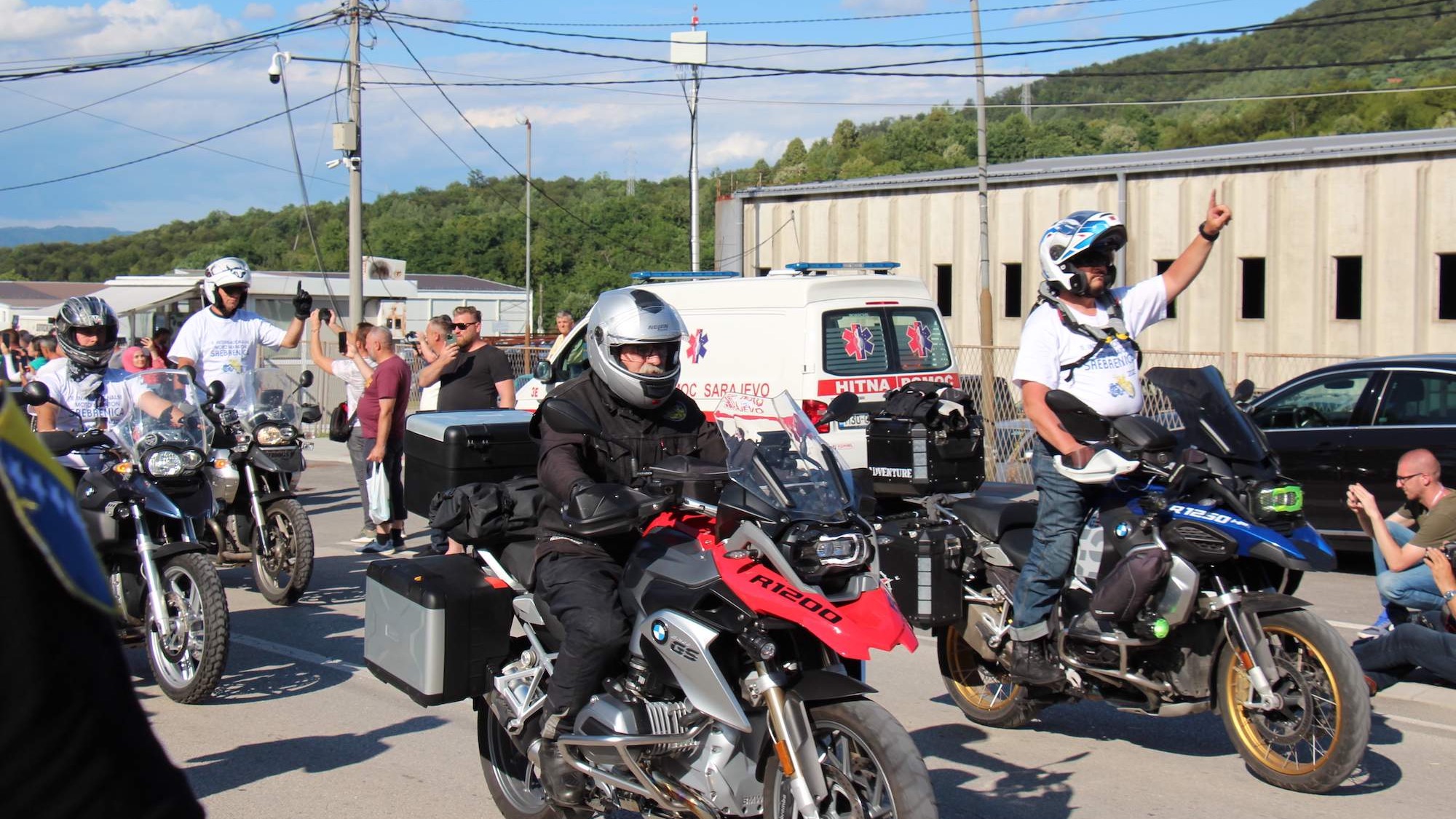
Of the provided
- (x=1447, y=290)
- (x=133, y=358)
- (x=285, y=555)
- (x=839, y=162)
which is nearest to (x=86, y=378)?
(x=285, y=555)

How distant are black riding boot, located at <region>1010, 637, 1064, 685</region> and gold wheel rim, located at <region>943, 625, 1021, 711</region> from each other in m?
0.41

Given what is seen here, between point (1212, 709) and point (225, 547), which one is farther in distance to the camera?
point (225, 547)

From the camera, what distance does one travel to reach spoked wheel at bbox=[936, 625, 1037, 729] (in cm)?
611

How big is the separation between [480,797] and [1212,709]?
290cm

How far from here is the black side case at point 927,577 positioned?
19.3 ft

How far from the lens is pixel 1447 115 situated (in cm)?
4719

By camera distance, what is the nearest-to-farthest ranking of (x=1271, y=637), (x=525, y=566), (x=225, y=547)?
(x=525, y=566)
(x=1271, y=637)
(x=225, y=547)

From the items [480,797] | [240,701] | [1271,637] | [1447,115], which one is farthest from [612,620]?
[1447,115]

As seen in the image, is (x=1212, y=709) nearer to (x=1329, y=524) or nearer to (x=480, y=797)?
(x=480, y=797)

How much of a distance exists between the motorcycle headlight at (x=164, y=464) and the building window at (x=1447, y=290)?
21.7 m

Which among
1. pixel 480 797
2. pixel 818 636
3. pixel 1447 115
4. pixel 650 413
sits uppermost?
pixel 1447 115

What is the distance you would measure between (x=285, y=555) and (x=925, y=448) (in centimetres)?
448

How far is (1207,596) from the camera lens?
5.26 meters

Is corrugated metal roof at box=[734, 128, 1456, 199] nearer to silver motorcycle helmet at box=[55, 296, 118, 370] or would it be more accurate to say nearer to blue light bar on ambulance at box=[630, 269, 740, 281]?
blue light bar on ambulance at box=[630, 269, 740, 281]
